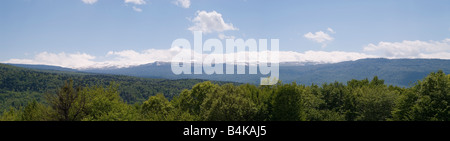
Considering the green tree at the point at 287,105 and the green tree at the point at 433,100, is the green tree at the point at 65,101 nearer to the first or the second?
the green tree at the point at 287,105

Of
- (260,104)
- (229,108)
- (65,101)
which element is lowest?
(229,108)

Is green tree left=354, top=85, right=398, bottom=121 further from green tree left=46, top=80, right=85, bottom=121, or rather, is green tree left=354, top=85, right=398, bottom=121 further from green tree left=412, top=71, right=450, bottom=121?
green tree left=46, top=80, right=85, bottom=121

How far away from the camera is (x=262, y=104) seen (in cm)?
4675

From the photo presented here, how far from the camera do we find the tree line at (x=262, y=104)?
32156 millimetres

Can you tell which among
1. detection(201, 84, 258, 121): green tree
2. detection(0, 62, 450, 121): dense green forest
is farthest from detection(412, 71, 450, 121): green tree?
detection(201, 84, 258, 121): green tree

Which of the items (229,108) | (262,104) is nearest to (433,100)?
(262,104)

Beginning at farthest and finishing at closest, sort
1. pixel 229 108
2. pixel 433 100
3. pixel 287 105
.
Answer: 1. pixel 229 108
2. pixel 287 105
3. pixel 433 100

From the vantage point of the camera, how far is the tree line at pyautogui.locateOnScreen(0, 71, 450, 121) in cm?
3216

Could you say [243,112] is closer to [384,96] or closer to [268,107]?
[268,107]

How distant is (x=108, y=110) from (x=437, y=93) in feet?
152

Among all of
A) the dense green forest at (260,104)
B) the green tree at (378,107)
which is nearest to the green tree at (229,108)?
the dense green forest at (260,104)

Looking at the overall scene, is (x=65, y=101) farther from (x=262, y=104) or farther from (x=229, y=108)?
(x=262, y=104)

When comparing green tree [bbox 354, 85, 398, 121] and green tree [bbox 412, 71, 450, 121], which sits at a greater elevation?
green tree [bbox 412, 71, 450, 121]
